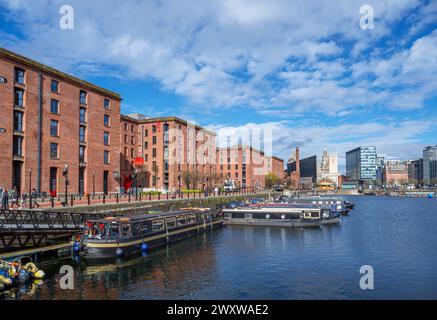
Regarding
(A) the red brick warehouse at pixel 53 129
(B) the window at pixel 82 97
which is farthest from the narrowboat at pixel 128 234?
(B) the window at pixel 82 97

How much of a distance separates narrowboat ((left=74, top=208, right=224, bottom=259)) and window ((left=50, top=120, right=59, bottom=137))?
979 inches

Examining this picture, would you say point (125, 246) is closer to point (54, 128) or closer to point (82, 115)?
point (54, 128)

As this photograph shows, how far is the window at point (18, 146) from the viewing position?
45.5 metres

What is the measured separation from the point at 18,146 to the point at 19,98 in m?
6.44

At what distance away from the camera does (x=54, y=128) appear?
169ft

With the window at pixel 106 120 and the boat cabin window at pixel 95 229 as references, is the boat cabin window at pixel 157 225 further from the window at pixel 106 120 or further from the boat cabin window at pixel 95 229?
the window at pixel 106 120

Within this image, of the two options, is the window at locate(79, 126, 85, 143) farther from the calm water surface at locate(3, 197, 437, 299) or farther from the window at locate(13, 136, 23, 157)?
the calm water surface at locate(3, 197, 437, 299)

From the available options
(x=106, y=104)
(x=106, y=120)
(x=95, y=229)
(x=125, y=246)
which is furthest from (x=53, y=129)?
(x=125, y=246)

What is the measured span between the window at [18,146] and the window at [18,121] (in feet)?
4.05

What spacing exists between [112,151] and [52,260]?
38.2 metres

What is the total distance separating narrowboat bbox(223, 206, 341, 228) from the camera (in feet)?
161
